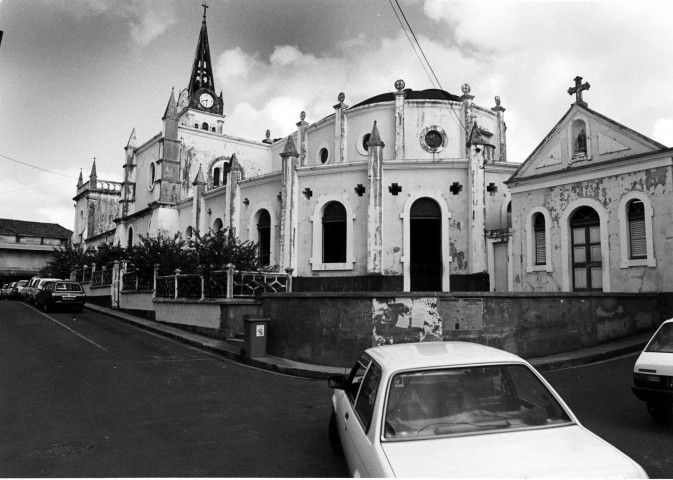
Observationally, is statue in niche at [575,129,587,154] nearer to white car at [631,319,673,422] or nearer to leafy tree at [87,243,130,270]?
white car at [631,319,673,422]

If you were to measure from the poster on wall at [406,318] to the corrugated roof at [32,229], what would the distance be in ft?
214

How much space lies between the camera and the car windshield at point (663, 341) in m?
6.54

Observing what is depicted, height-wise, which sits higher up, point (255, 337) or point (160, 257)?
point (160, 257)

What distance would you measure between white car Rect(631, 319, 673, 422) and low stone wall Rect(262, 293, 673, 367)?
155 inches

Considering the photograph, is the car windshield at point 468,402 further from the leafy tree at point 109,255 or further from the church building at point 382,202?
the leafy tree at point 109,255

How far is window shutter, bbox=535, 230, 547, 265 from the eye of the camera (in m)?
16.3

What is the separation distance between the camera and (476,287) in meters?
18.8

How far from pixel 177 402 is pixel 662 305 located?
1245 centimetres

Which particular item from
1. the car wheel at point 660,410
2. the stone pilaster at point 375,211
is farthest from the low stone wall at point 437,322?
the stone pilaster at point 375,211

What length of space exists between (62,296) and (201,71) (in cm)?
3747

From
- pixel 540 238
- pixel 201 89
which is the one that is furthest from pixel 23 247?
pixel 540 238

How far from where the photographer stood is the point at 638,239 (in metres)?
14.0

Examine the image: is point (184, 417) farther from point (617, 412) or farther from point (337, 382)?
point (617, 412)

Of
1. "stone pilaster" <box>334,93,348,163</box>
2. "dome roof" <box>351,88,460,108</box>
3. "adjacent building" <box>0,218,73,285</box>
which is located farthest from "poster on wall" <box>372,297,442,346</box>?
"adjacent building" <box>0,218,73,285</box>
